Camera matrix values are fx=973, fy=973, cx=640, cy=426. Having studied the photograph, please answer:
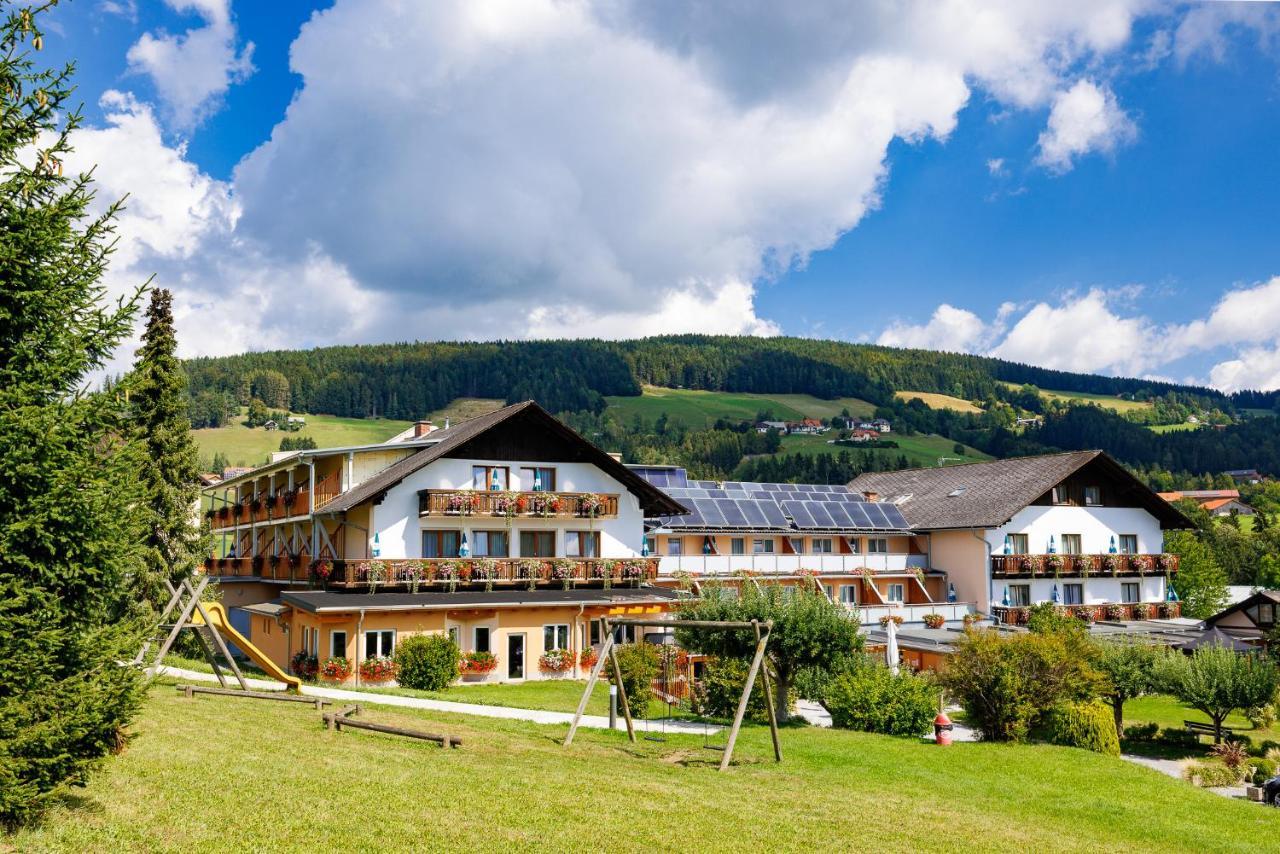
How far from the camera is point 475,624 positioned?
37250 millimetres

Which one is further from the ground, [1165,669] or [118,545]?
[118,545]

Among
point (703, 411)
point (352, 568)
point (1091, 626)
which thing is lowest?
point (1091, 626)

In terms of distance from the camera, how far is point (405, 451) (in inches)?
1688

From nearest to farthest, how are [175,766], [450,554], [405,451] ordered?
1. [175,766]
2. [450,554]
3. [405,451]

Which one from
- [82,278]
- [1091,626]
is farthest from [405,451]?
[1091,626]

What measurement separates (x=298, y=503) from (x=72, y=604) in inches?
1362

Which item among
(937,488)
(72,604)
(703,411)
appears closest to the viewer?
(72,604)

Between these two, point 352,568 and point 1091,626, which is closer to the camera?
point 352,568

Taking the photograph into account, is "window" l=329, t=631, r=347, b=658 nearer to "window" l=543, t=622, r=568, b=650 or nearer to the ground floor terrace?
the ground floor terrace

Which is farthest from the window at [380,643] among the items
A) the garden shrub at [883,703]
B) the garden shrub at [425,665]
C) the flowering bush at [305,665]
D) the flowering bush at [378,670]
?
the garden shrub at [883,703]

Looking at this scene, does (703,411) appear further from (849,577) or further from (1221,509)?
(849,577)

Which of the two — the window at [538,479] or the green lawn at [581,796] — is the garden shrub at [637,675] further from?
the window at [538,479]

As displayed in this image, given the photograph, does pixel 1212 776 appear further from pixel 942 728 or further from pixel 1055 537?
pixel 1055 537

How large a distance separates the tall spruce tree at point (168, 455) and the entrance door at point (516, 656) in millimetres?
12996
